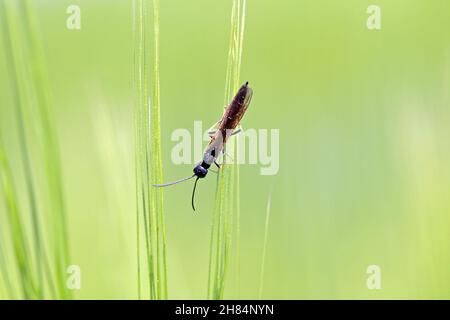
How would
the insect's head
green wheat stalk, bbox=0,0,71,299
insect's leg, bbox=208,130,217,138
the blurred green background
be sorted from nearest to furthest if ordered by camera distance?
green wheat stalk, bbox=0,0,71,299
the blurred green background
the insect's head
insect's leg, bbox=208,130,217,138

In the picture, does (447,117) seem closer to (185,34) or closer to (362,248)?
(362,248)

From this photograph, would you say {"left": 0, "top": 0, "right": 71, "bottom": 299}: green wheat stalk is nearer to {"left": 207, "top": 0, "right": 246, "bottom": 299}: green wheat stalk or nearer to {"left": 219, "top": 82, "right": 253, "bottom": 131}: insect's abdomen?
{"left": 207, "top": 0, "right": 246, "bottom": 299}: green wheat stalk

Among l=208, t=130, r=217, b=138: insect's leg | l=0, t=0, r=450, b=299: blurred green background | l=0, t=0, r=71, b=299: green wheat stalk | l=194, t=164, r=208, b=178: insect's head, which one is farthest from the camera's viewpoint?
l=208, t=130, r=217, b=138: insect's leg

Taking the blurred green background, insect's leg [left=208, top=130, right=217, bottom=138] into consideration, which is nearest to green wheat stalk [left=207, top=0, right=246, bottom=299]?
the blurred green background

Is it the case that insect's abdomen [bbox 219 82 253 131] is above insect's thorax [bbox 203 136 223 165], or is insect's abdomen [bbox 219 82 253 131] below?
above

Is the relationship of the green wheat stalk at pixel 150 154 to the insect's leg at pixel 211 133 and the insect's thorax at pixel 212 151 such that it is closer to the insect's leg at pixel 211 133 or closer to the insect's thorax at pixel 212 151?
the insect's thorax at pixel 212 151

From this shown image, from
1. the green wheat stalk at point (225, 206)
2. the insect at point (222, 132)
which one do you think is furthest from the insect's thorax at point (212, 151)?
the green wheat stalk at point (225, 206)

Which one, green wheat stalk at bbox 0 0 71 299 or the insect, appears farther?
the insect

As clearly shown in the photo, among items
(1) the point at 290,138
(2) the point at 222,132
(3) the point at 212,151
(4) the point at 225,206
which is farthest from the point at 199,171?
(4) the point at 225,206
